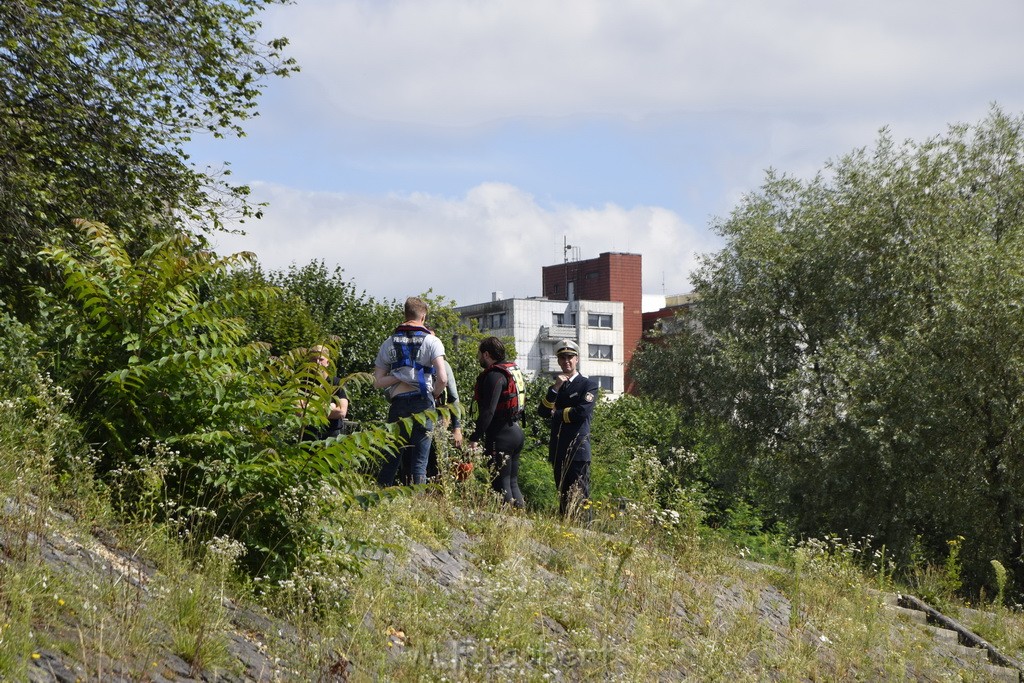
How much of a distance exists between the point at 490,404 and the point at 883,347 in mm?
16917

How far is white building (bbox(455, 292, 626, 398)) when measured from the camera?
325ft

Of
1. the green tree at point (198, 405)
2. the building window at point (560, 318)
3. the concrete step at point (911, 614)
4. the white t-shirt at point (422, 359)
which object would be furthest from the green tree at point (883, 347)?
the building window at point (560, 318)

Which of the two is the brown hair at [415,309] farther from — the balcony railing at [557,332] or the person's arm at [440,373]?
the balcony railing at [557,332]

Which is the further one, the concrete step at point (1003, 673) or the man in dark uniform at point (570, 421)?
the man in dark uniform at point (570, 421)

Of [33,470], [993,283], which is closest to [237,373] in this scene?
[33,470]

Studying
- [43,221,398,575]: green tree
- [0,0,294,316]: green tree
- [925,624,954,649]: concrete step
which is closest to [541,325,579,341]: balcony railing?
[0,0,294,316]: green tree

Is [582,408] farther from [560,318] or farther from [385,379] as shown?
[560,318]

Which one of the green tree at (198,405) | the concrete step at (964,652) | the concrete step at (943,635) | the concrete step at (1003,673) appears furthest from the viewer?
the concrete step at (943,635)

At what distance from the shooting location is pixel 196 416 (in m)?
6.32

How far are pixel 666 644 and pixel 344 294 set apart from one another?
27.3m

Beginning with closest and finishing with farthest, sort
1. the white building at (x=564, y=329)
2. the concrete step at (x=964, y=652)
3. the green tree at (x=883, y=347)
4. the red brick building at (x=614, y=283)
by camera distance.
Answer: the concrete step at (x=964, y=652) → the green tree at (x=883, y=347) → the red brick building at (x=614, y=283) → the white building at (x=564, y=329)

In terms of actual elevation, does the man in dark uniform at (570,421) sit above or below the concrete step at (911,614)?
above

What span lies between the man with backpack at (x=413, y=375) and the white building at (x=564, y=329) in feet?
290

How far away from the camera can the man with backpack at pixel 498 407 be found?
9969 mm
